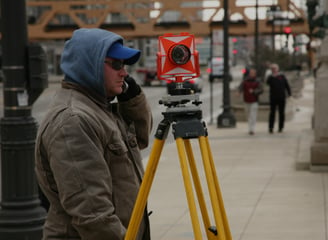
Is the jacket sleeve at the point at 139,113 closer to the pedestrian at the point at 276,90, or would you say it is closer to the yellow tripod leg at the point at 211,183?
the yellow tripod leg at the point at 211,183

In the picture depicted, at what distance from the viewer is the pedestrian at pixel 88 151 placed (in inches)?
143

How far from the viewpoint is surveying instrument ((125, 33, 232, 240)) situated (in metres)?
3.79

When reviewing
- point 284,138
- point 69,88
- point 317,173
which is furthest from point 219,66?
point 69,88

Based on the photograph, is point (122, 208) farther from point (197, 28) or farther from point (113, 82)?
point (197, 28)

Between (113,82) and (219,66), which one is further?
(219,66)

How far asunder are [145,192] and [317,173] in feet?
35.1

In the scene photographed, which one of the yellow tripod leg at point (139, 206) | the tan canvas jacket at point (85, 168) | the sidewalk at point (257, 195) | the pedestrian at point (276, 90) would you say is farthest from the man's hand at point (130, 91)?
the pedestrian at point (276, 90)

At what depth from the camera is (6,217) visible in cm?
827

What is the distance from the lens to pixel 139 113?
4395mm

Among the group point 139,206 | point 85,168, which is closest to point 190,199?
point 139,206

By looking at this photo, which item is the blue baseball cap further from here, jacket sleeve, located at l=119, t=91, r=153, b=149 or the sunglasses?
jacket sleeve, located at l=119, t=91, r=153, b=149

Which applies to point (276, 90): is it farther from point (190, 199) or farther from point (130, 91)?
point (190, 199)

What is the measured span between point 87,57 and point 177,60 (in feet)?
1.43

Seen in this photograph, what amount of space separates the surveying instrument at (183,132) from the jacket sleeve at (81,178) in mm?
182
